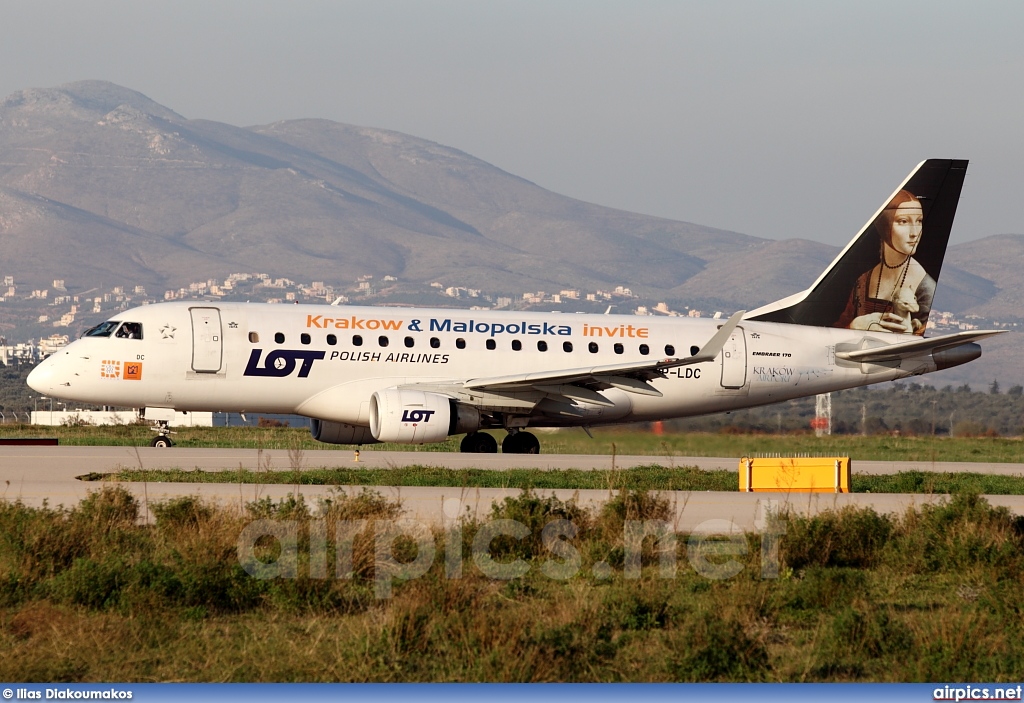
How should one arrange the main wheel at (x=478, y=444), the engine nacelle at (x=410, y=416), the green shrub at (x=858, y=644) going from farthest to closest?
the main wheel at (x=478, y=444) < the engine nacelle at (x=410, y=416) < the green shrub at (x=858, y=644)

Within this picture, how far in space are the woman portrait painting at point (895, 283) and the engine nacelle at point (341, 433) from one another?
501 inches

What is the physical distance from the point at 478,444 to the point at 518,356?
266cm

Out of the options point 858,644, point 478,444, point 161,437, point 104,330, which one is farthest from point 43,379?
point 858,644

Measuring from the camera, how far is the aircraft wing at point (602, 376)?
A: 31.5 meters

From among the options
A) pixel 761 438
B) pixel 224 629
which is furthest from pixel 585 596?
pixel 761 438

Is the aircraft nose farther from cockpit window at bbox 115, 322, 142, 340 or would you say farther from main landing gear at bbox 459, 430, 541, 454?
main landing gear at bbox 459, 430, 541, 454

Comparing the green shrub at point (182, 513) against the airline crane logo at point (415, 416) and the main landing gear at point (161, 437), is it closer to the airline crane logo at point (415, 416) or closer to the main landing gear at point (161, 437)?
the airline crane logo at point (415, 416)

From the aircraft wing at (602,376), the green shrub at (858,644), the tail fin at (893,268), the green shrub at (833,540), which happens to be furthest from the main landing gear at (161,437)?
the green shrub at (858,644)

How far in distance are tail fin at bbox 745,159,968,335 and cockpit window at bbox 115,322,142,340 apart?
1542 cm

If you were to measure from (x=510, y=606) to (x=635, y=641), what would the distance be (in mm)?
1328

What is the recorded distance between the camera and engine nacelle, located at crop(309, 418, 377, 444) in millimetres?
33688

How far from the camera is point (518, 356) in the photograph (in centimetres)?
3400

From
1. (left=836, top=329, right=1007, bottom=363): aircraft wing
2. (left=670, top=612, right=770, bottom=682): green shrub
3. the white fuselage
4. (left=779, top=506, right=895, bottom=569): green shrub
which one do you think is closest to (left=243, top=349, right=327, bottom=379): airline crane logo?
the white fuselage

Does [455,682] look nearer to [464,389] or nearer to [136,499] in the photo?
[136,499]
